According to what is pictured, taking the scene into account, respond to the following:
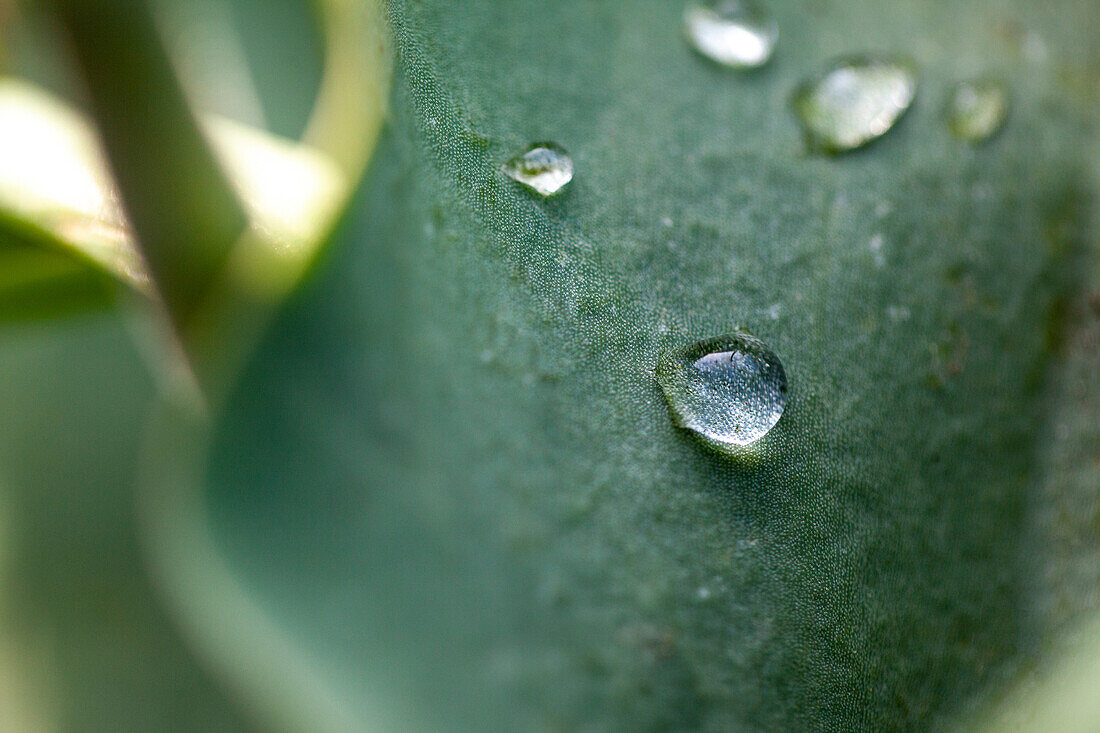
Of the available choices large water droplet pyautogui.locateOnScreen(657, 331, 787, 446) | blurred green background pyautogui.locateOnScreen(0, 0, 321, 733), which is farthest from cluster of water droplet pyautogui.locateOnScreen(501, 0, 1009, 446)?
blurred green background pyautogui.locateOnScreen(0, 0, 321, 733)

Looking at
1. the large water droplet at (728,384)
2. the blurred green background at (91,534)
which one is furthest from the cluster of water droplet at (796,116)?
the blurred green background at (91,534)

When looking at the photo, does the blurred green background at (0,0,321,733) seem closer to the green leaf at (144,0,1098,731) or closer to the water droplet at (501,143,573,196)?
the green leaf at (144,0,1098,731)

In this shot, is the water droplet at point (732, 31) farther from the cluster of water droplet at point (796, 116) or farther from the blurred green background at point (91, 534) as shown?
the blurred green background at point (91, 534)

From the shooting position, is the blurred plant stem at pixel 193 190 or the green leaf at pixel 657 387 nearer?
the green leaf at pixel 657 387

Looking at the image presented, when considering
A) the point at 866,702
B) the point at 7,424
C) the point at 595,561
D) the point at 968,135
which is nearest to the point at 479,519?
the point at 595,561

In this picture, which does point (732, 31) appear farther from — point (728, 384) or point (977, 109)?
point (728, 384)

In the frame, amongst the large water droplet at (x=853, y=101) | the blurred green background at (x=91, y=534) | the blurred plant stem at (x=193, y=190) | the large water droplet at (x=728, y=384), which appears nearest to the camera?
the large water droplet at (x=728, y=384)
